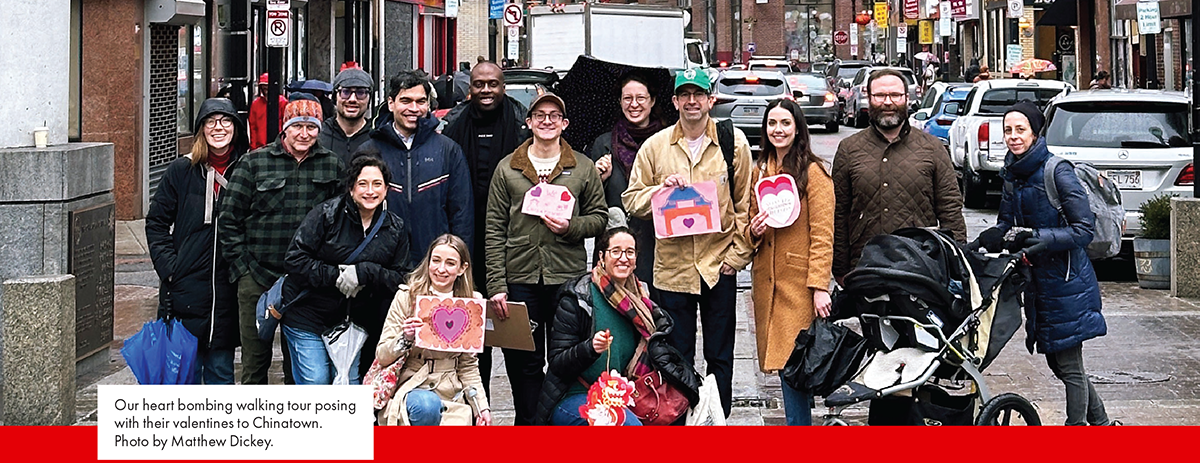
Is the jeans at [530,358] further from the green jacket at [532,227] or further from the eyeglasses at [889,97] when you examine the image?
the eyeglasses at [889,97]

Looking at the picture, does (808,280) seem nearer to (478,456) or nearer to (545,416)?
(545,416)

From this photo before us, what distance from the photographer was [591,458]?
627cm

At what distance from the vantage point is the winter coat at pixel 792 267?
7586mm

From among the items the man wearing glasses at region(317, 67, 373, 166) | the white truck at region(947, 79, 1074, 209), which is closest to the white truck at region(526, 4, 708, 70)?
the white truck at region(947, 79, 1074, 209)

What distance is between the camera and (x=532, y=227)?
7.80 m

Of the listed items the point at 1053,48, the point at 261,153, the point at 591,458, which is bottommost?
the point at 591,458

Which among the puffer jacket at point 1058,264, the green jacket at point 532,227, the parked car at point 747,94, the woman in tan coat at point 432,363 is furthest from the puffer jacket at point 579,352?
the parked car at point 747,94

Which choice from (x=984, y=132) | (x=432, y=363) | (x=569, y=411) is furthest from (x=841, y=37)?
(x=432, y=363)

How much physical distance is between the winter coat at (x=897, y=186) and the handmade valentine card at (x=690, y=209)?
1.96ft

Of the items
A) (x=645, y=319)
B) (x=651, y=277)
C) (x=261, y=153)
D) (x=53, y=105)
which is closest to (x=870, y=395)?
(x=645, y=319)

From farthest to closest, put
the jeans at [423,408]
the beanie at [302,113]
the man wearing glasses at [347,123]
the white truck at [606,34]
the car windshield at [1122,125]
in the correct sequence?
the white truck at [606,34], the car windshield at [1122,125], the man wearing glasses at [347,123], the beanie at [302,113], the jeans at [423,408]

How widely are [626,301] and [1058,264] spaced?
1986 mm

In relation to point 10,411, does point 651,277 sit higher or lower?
higher

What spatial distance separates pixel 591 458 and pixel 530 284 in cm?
169
